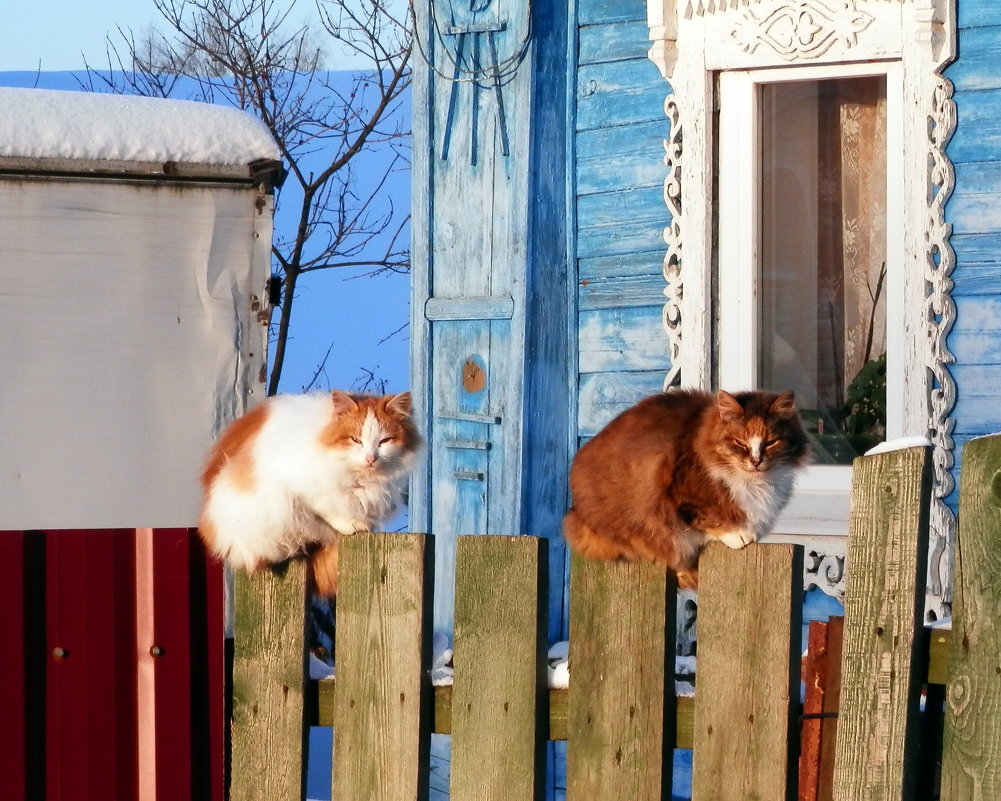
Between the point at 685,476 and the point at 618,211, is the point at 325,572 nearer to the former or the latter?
the point at 685,476

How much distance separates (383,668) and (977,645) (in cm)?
102

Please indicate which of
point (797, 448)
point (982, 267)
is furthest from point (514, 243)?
point (797, 448)

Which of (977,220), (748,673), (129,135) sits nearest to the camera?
(748,673)

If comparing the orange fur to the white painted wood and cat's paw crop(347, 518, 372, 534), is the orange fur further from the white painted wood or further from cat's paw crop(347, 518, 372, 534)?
the white painted wood

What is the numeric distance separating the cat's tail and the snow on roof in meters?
1.23

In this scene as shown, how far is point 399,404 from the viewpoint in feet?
9.83

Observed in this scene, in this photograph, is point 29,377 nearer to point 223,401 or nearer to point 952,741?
point 223,401

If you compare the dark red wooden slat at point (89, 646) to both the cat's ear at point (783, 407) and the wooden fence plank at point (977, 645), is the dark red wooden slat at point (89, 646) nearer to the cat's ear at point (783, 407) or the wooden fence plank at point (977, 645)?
the cat's ear at point (783, 407)

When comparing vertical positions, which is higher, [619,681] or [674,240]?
[674,240]

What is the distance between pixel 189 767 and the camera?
269 cm

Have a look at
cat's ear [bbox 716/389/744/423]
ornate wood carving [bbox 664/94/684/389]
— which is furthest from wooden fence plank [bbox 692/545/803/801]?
ornate wood carving [bbox 664/94/684/389]

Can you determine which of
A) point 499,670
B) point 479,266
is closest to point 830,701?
point 499,670

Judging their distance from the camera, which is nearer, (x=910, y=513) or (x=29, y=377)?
(x=910, y=513)

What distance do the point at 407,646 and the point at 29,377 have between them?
1601 mm
